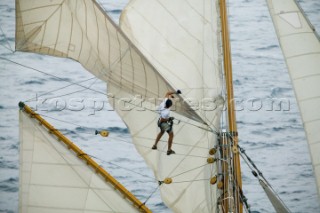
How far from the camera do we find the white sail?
16.1 metres

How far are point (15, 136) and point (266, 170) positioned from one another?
9132 mm

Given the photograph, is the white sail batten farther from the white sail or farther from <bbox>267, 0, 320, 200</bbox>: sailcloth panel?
<bbox>267, 0, 320, 200</bbox>: sailcloth panel

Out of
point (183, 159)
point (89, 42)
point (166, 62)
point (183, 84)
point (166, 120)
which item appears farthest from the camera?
point (166, 62)

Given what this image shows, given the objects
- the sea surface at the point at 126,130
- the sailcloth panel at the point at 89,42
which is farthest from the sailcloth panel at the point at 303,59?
the sea surface at the point at 126,130

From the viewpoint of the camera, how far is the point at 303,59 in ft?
51.7

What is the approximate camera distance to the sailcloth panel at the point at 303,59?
1495cm

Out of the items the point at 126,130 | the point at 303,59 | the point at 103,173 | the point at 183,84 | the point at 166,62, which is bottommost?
the point at 103,173

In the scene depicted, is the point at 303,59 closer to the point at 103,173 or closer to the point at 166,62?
the point at 166,62

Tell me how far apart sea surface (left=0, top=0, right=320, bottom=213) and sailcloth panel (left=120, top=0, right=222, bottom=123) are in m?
4.62

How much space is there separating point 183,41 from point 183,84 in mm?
1068

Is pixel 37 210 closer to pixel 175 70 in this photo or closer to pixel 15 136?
pixel 175 70

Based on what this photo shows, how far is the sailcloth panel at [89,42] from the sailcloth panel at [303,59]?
7.38 feet

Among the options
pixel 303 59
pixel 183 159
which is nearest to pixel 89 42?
pixel 183 159

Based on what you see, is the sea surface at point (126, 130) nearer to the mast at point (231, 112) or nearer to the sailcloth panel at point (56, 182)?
the sailcloth panel at point (56, 182)
